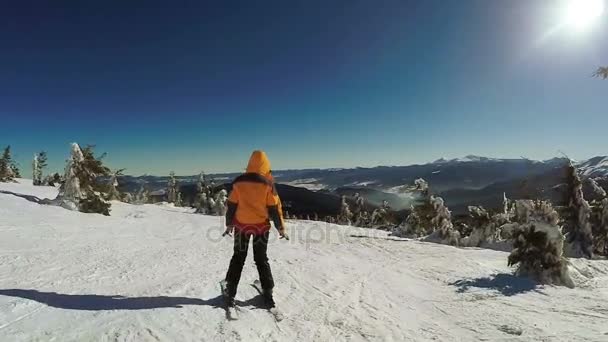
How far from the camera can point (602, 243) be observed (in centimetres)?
2972

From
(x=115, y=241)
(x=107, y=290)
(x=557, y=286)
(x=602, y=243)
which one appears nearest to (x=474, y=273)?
(x=557, y=286)

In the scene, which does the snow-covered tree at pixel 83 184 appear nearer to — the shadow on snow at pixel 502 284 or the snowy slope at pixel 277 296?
the snowy slope at pixel 277 296

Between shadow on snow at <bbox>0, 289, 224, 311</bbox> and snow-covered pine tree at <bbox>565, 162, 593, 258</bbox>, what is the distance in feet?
91.1

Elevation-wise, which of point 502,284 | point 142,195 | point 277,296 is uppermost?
point 277,296

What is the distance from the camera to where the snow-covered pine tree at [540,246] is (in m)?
10.0

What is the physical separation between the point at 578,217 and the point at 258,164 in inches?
1119

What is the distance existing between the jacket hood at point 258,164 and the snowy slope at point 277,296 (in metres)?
2.06

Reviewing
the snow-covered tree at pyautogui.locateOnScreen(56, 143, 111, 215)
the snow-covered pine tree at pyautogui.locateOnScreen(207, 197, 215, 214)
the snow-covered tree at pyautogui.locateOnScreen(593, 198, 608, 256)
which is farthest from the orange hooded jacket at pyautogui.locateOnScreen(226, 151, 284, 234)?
the snow-covered pine tree at pyautogui.locateOnScreen(207, 197, 215, 214)

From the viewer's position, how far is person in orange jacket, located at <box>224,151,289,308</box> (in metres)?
5.68

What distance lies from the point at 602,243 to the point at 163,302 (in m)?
34.7

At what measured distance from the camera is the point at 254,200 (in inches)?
225

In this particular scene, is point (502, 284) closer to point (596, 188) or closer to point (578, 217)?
point (578, 217)

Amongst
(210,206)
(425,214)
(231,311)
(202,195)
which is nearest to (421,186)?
(425,214)

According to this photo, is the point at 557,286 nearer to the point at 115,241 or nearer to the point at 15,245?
the point at 115,241
